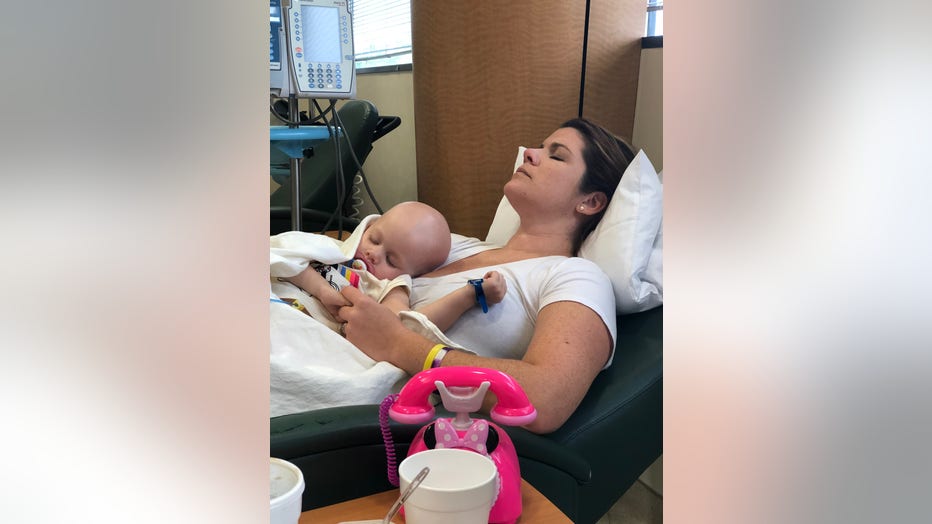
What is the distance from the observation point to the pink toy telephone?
91 centimetres

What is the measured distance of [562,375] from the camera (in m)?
1.20

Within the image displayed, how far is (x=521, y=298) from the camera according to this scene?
1.58m

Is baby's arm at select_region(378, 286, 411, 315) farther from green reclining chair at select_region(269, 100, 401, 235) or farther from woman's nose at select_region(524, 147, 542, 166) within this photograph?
green reclining chair at select_region(269, 100, 401, 235)

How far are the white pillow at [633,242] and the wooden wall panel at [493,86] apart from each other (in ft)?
1.38

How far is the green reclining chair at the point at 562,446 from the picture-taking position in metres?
0.95

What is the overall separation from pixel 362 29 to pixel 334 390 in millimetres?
3072

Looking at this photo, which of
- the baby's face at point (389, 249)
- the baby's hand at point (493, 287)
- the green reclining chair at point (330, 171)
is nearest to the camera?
the baby's hand at point (493, 287)

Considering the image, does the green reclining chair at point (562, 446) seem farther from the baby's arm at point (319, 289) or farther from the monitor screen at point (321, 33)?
the monitor screen at point (321, 33)

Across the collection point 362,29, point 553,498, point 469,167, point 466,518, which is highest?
point 362,29

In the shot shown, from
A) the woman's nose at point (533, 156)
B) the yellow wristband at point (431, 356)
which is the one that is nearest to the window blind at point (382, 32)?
the woman's nose at point (533, 156)

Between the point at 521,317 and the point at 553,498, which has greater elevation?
A: the point at 521,317
